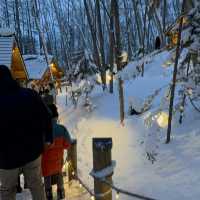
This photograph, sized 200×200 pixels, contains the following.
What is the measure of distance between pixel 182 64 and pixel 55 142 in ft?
11.1

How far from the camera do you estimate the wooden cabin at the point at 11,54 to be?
19609 mm

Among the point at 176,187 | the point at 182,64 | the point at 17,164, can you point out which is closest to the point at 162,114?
the point at 182,64

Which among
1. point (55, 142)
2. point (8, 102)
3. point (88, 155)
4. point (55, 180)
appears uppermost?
point (8, 102)

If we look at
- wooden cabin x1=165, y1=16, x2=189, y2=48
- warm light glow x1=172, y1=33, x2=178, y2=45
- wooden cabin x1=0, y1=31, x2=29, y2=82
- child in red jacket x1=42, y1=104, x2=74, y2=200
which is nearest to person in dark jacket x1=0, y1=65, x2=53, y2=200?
child in red jacket x1=42, y1=104, x2=74, y2=200

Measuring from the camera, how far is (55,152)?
6.55 metres

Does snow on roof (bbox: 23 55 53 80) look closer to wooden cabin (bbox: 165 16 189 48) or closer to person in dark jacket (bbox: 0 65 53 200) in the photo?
wooden cabin (bbox: 165 16 189 48)

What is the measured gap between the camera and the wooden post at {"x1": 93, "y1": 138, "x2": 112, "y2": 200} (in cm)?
519

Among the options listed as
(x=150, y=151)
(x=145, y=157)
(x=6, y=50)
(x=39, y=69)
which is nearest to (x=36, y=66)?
(x=39, y=69)

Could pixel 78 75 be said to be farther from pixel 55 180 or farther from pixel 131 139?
pixel 55 180

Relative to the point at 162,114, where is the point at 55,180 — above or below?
below

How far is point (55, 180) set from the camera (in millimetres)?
6883

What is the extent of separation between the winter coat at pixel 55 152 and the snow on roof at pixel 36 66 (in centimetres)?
3384

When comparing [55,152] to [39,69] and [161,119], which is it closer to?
[161,119]

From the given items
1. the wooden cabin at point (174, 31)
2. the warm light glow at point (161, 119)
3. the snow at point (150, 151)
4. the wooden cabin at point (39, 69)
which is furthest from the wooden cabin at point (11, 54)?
the wooden cabin at point (39, 69)
